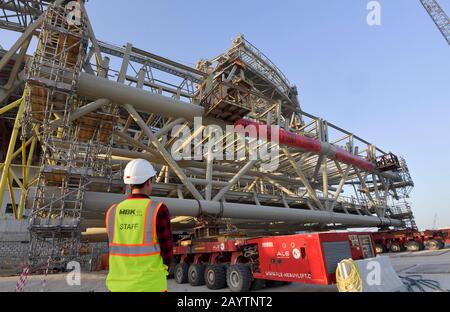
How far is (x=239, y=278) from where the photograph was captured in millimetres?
9789

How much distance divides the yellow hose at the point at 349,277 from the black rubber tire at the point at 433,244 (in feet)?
68.5

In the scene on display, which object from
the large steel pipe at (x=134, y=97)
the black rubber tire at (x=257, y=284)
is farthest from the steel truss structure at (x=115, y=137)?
the black rubber tire at (x=257, y=284)

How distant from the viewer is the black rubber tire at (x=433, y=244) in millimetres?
22914

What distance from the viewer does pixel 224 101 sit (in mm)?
14938

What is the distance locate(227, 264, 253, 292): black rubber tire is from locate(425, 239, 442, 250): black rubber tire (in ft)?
66.1

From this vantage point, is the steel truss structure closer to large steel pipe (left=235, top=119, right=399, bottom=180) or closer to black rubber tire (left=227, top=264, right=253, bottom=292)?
large steel pipe (left=235, top=119, right=399, bottom=180)

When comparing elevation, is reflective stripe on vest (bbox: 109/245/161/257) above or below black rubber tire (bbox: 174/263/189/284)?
above

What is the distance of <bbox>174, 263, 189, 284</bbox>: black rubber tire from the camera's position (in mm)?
12899

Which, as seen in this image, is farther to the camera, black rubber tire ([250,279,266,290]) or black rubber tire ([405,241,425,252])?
black rubber tire ([405,241,425,252])

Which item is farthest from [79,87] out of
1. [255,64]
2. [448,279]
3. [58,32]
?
[255,64]

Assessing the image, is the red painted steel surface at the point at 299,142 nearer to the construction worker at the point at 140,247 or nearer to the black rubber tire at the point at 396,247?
A: the black rubber tire at the point at 396,247

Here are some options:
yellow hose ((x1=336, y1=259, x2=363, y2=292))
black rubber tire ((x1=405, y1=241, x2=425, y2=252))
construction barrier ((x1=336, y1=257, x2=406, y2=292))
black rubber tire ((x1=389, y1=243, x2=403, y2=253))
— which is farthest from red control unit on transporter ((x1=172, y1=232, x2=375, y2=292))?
black rubber tire ((x1=389, y1=243, x2=403, y2=253))

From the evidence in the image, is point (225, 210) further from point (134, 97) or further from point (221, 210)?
point (134, 97)
